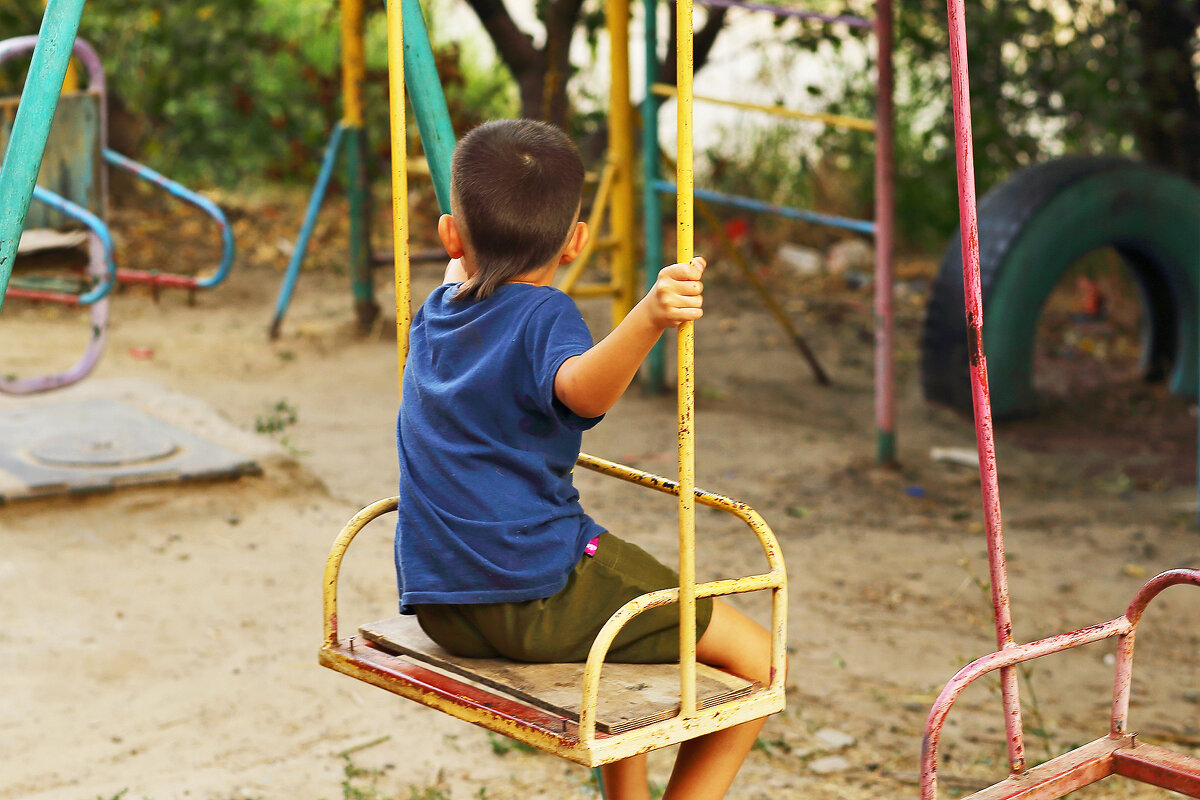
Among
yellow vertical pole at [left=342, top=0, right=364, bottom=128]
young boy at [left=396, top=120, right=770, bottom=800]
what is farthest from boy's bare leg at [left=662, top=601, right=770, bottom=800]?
yellow vertical pole at [left=342, top=0, right=364, bottom=128]

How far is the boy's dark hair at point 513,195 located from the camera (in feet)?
5.02

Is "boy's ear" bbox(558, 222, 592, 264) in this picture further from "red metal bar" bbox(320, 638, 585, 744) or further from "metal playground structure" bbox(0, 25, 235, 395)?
"metal playground structure" bbox(0, 25, 235, 395)

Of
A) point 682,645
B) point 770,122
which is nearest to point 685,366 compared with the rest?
point 682,645

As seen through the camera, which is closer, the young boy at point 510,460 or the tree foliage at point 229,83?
the young boy at point 510,460

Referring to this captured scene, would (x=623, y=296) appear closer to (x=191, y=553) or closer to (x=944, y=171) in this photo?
(x=191, y=553)

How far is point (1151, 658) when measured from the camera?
9.95 ft

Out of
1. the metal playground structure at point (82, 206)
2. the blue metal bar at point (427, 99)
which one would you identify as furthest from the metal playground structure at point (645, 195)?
the blue metal bar at point (427, 99)

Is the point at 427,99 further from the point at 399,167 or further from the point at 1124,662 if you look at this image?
the point at 1124,662

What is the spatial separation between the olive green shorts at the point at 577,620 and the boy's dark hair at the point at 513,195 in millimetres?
366

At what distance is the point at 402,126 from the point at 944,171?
246 inches

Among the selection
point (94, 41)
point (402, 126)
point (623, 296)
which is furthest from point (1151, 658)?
point (94, 41)

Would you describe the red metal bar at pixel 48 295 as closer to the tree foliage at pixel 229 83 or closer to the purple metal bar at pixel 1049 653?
the purple metal bar at pixel 1049 653

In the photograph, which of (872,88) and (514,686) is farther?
(872,88)

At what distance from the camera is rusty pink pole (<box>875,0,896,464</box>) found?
13.6ft
